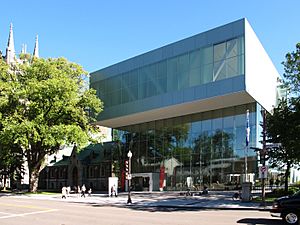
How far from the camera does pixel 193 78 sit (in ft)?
144

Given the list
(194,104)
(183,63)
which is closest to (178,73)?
(183,63)

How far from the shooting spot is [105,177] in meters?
65.3

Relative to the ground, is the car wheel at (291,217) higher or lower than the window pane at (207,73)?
lower

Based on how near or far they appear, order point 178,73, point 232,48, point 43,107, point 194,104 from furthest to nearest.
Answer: point 43,107, point 178,73, point 194,104, point 232,48

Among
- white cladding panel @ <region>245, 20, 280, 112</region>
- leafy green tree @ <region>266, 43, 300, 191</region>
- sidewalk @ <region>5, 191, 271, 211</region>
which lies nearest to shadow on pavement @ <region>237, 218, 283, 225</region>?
Result: sidewalk @ <region>5, 191, 271, 211</region>

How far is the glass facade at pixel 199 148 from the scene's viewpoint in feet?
145

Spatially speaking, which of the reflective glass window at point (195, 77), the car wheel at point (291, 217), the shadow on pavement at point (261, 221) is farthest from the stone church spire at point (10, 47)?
the car wheel at point (291, 217)

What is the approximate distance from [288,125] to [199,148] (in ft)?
55.7

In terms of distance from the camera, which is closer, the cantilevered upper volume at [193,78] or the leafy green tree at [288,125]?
the leafy green tree at [288,125]

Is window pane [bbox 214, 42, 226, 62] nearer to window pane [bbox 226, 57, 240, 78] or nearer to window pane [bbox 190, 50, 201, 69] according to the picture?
window pane [bbox 226, 57, 240, 78]

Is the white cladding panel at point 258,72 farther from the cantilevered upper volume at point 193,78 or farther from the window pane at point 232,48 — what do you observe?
the window pane at point 232,48

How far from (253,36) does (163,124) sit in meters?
17.3

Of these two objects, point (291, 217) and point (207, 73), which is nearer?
point (291, 217)

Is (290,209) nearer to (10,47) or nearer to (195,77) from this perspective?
(195,77)
